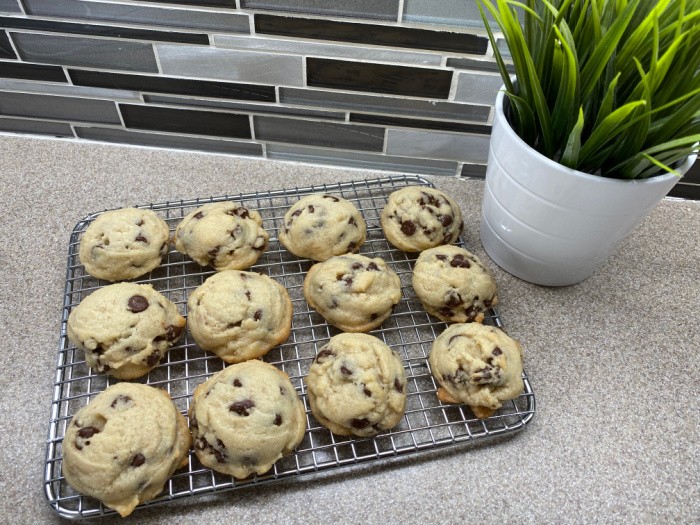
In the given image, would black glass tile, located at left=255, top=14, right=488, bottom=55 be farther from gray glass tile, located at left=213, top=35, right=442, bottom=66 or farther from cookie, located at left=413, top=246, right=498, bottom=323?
cookie, located at left=413, top=246, right=498, bottom=323

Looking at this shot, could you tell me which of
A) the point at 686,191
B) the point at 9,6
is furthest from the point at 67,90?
the point at 686,191

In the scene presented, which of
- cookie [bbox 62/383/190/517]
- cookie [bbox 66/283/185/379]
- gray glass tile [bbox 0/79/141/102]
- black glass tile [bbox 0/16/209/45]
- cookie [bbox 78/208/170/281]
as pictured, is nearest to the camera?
cookie [bbox 62/383/190/517]

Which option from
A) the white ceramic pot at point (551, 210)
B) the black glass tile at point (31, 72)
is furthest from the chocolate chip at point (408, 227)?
the black glass tile at point (31, 72)

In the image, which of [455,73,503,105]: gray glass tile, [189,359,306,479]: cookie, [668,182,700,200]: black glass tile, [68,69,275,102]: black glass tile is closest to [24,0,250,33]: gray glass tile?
[68,69,275,102]: black glass tile

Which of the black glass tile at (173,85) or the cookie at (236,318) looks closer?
the cookie at (236,318)

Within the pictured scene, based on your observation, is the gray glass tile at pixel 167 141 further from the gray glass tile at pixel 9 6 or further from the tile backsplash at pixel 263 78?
the gray glass tile at pixel 9 6

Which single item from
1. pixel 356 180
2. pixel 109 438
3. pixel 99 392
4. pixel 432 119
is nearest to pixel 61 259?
pixel 99 392
